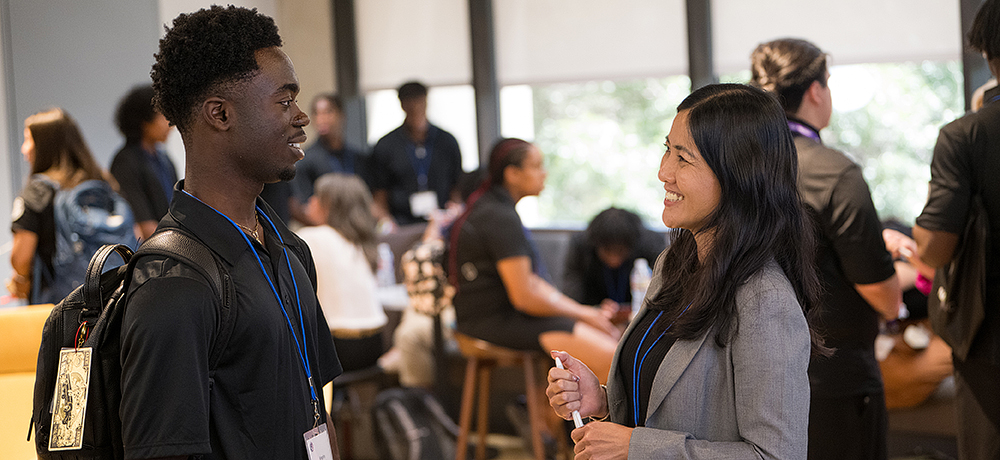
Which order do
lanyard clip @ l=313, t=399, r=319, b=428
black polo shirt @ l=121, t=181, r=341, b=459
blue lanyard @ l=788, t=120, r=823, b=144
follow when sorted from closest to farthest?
black polo shirt @ l=121, t=181, r=341, b=459
lanyard clip @ l=313, t=399, r=319, b=428
blue lanyard @ l=788, t=120, r=823, b=144

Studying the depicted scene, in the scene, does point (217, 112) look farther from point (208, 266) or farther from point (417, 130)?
point (417, 130)

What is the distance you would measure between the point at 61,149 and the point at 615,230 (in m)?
2.38

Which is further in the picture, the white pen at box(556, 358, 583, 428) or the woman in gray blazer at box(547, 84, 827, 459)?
the white pen at box(556, 358, 583, 428)

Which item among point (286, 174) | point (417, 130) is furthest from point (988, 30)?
point (417, 130)

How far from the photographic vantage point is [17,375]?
1.92 meters

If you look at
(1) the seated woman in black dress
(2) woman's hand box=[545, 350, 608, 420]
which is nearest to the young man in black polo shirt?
(2) woman's hand box=[545, 350, 608, 420]

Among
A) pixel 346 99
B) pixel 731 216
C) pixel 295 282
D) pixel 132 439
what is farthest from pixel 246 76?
pixel 346 99

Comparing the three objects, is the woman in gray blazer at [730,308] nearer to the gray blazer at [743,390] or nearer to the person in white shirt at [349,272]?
the gray blazer at [743,390]

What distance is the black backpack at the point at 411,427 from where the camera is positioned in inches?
160

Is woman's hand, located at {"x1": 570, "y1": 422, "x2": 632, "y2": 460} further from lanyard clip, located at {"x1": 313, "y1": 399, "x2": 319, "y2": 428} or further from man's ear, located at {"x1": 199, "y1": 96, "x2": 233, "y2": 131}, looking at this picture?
man's ear, located at {"x1": 199, "y1": 96, "x2": 233, "y2": 131}

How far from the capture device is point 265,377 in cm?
116

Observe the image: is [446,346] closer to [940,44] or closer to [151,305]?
[940,44]

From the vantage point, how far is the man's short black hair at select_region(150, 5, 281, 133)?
117 cm

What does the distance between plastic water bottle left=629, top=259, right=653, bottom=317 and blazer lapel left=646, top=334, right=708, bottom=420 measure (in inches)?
91.5
